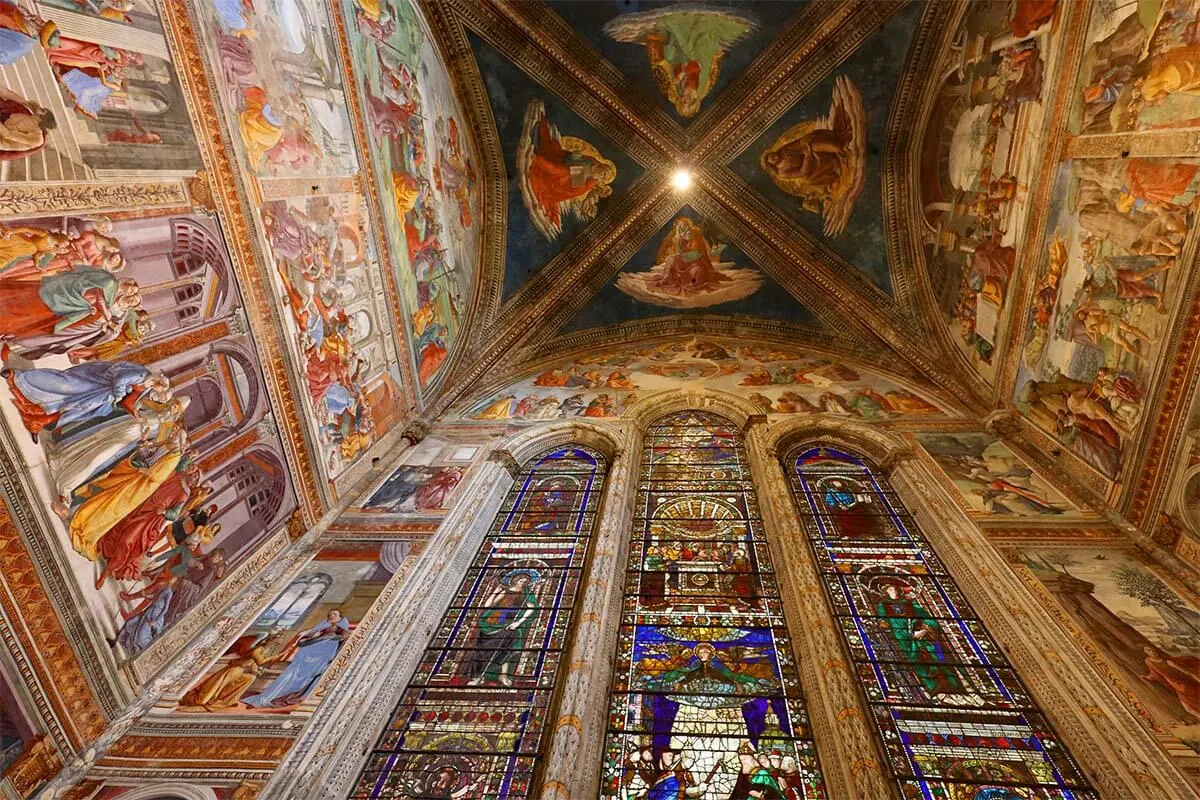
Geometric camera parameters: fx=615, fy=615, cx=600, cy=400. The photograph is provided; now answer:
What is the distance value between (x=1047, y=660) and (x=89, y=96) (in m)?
8.75

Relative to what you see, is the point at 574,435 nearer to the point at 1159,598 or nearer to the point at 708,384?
the point at 708,384

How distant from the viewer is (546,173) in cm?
1248

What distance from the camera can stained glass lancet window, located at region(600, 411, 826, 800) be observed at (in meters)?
4.54

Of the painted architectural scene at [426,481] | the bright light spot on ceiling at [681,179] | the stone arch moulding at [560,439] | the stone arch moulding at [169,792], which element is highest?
the bright light spot on ceiling at [681,179]

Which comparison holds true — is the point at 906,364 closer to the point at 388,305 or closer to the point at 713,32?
the point at 713,32

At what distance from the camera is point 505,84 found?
11547 mm

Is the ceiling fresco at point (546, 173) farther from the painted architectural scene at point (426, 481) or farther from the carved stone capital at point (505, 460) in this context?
the carved stone capital at point (505, 460)

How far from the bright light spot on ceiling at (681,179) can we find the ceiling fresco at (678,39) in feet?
3.53

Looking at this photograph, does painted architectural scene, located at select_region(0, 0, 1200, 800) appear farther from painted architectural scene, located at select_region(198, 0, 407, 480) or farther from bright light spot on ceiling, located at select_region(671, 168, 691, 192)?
bright light spot on ceiling, located at select_region(671, 168, 691, 192)

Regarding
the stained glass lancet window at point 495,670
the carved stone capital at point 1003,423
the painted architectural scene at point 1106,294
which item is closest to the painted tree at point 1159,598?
the painted architectural scene at point 1106,294

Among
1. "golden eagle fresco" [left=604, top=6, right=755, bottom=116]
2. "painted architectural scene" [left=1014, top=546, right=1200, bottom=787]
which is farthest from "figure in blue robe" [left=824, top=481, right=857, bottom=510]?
"golden eagle fresco" [left=604, top=6, right=755, bottom=116]

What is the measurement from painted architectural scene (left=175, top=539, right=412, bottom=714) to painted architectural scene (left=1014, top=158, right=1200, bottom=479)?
8028mm

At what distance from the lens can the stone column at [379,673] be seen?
14.2 feet

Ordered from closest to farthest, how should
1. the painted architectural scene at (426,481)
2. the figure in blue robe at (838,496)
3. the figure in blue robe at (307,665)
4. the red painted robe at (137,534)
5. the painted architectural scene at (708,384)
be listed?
the red painted robe at (137,534)
the figure in blue robe at (307,665)
the painted architectural scene at (426,481)
the figure in blue robe at (838,496)
the painted architectural scene at (708,384)
